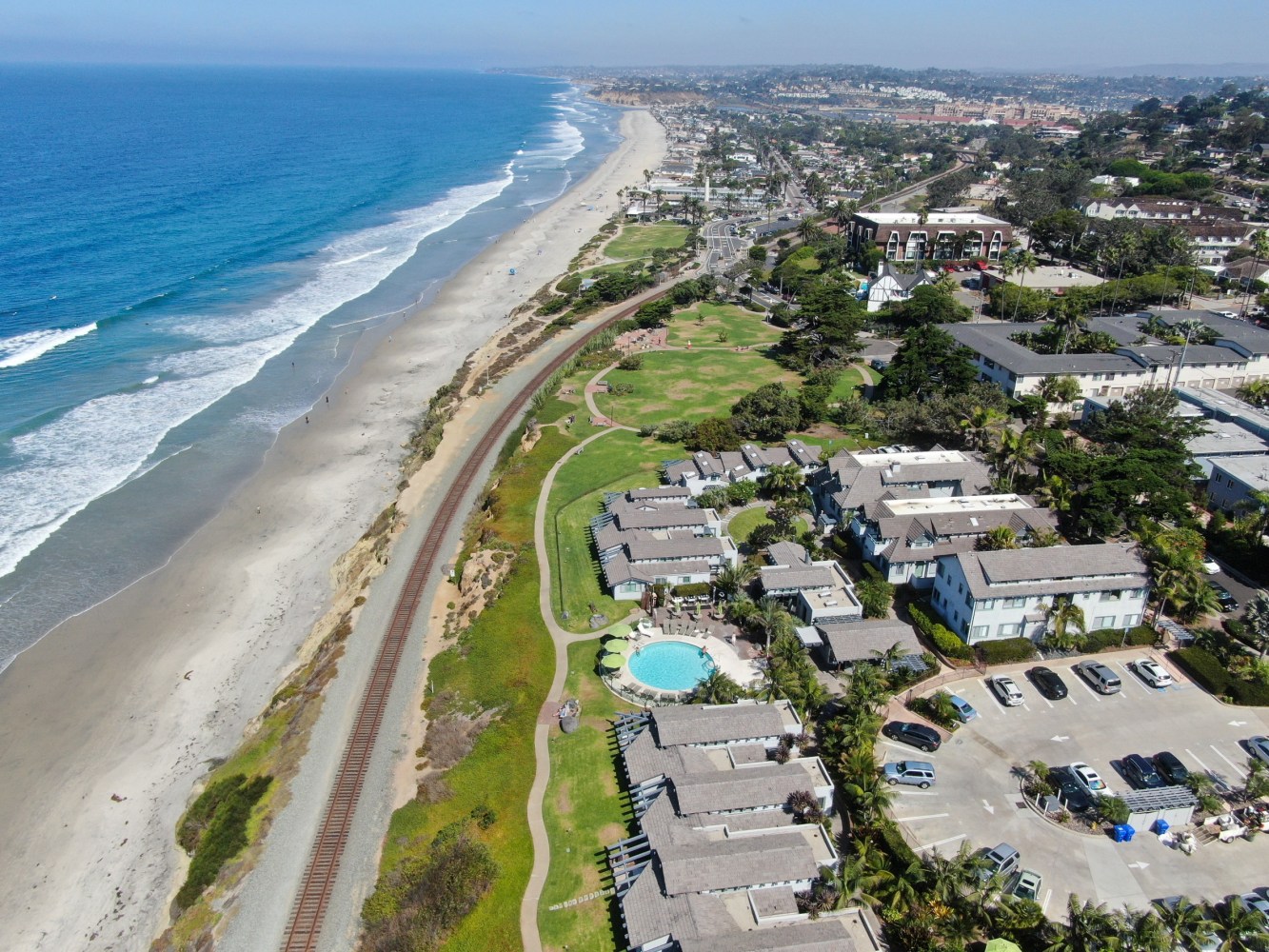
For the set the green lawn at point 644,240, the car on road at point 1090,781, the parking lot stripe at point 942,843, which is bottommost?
the parking lot stripe at point 942,843

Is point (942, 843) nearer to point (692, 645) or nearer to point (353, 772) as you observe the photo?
point (692, 645)

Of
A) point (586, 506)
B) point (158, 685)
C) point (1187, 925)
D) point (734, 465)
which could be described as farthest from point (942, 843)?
point (158, 685)

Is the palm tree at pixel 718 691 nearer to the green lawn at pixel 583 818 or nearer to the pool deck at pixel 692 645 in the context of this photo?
the pool deck at pixel 692 645

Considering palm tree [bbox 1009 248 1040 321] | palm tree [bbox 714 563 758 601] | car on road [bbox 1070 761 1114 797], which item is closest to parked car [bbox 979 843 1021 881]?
car on road [bbox 1070 761 1114 797]

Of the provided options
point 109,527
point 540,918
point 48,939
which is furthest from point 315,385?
point 540,918

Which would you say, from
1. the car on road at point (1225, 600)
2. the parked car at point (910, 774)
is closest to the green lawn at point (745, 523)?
the parked car at point (910, 774)
